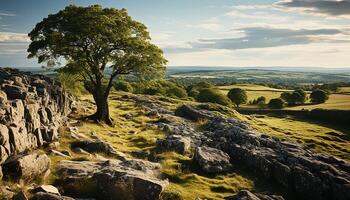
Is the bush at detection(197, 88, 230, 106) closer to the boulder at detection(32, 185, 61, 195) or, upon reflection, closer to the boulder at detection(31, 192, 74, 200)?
the boulder at detection(32, 185, 61, 195)

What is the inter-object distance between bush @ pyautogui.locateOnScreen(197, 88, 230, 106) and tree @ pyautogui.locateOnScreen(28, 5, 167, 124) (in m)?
80.6

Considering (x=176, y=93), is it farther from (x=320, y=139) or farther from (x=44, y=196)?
(x=44, y=196)

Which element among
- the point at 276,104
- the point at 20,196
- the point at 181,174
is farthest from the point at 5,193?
the point at 276,104

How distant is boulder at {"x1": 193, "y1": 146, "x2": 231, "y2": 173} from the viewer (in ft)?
95.2

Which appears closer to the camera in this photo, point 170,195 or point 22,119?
point 170,195

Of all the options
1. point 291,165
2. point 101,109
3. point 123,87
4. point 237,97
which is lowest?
point 237,97

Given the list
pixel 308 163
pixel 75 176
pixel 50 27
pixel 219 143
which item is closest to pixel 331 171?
pixel 308 163

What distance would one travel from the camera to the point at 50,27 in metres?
42.8

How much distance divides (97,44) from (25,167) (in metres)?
26.1

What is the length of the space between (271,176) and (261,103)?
396ft

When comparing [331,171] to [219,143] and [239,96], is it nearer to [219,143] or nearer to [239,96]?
[219,143]

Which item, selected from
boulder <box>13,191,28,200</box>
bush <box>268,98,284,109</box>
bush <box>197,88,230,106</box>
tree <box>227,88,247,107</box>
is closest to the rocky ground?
boulder <box>13,191,28,200</box>

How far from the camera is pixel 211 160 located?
A: 97.8 feet

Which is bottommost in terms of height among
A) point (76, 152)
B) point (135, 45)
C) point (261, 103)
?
point (261, 103)
